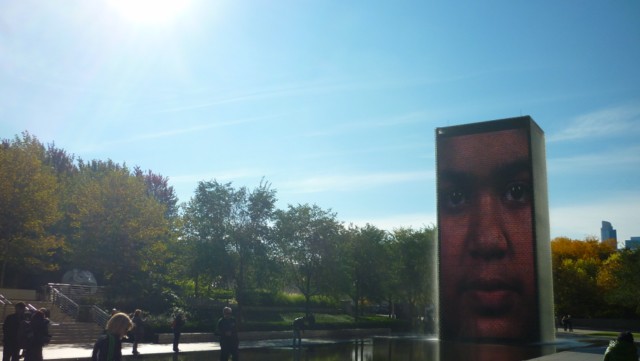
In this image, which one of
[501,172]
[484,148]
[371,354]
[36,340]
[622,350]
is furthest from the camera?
[484,148]

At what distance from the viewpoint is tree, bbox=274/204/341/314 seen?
4203cm

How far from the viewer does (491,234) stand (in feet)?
99.2

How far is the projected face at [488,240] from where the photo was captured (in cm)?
2941

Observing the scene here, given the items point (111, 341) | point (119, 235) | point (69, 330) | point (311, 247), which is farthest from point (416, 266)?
point (111, 341)

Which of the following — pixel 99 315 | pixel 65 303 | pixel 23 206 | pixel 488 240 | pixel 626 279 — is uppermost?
pixel 23 206

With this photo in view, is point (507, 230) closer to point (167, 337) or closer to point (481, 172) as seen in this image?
point (481, 172)

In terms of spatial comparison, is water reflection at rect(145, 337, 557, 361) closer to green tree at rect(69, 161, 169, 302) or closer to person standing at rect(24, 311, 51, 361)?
person standing at rect(24, 311, 51, 361)

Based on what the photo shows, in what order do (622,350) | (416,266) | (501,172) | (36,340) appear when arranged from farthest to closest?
(416,266)
(501,172)
(36,340)
(622,350)

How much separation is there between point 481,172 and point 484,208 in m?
1.87

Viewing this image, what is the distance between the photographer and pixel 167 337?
1057 inches

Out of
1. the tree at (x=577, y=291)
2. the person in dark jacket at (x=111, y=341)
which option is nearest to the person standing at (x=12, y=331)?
the person in dark jacket at (x=111, y=341)

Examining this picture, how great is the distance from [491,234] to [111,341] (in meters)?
25.7

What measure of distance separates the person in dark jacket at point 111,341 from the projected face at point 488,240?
82.9 ft

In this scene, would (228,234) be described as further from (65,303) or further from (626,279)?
(626,279)
